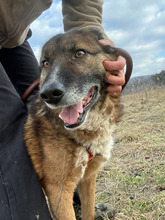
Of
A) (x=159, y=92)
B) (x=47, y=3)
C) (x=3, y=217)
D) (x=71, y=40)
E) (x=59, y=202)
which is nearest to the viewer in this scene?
(x=3, y=217)

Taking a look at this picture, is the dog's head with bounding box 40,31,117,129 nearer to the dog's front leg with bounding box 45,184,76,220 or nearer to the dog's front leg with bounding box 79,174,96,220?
the dog's front leg with bounding box 45,184,76,220

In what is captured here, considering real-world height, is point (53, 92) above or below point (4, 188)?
above

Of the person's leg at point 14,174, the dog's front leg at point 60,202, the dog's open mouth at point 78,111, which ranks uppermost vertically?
the dog's open mouth at point 78,111

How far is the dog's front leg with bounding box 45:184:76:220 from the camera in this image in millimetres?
1871

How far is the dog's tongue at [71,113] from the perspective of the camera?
6.35 feet

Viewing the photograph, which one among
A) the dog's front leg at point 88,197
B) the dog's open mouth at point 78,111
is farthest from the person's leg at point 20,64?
the dog's front leg at point 88,197

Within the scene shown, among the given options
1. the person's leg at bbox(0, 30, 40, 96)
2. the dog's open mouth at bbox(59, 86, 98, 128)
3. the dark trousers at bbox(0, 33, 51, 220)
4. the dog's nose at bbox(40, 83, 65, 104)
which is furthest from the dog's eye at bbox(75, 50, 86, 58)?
the person's leg at bbox(0, 30, 40, 96)

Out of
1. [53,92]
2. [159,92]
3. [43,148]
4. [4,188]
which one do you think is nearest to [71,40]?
[53,92]

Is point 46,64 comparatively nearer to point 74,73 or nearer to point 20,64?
point 74,73

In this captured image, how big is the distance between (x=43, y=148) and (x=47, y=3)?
155 centimetres

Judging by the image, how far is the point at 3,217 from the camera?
1.73 m

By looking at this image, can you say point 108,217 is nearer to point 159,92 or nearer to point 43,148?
point 43,148

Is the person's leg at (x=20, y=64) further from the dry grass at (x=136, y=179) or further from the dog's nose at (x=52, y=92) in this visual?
the dry grass at (x=136, y=179)

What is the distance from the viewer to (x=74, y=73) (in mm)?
1987
